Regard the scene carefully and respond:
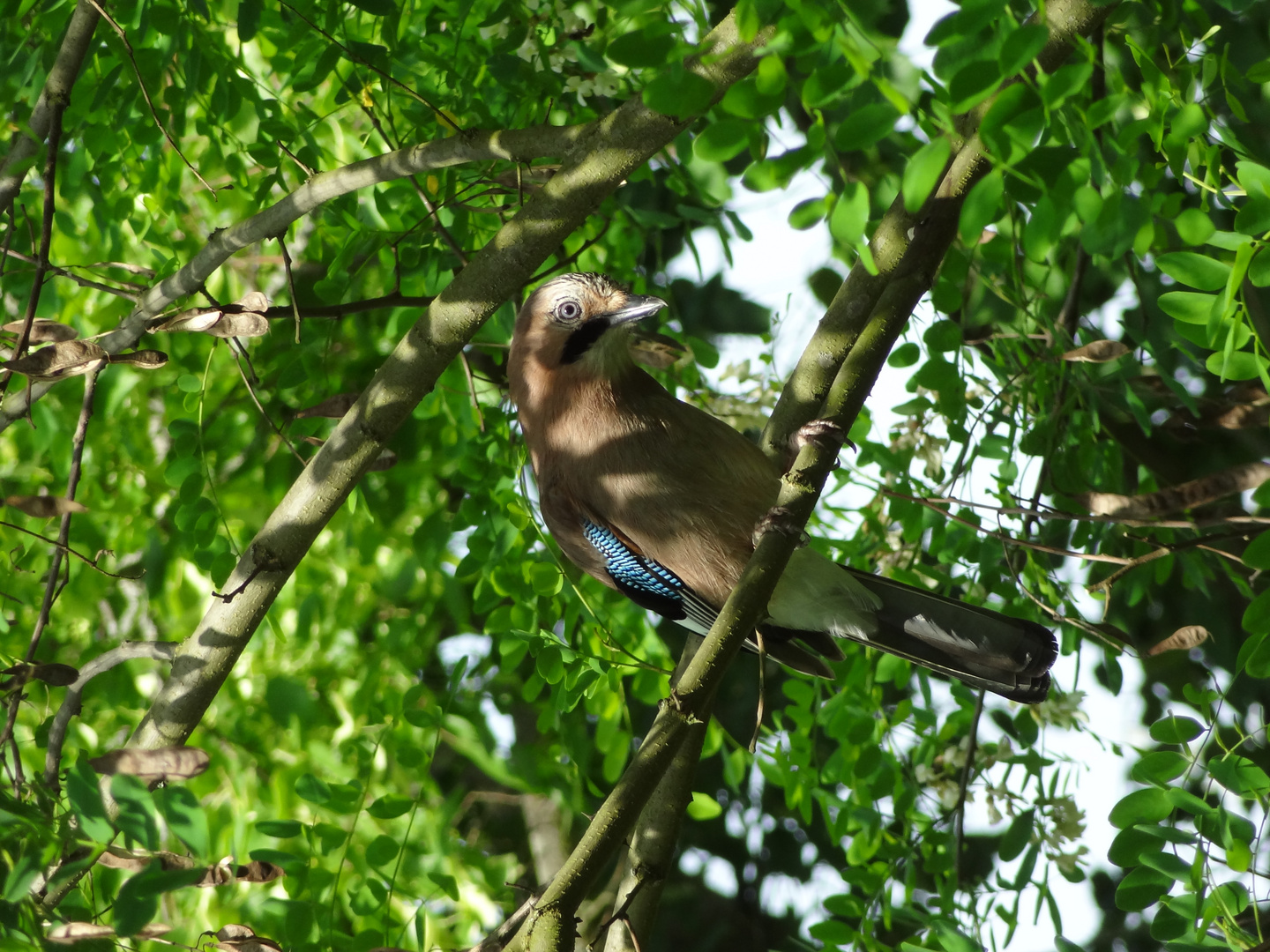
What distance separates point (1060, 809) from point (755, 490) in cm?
95

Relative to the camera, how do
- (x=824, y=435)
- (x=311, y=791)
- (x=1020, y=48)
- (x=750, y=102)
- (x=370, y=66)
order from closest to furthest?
1. (x=1020, y=48)
2. (x=750, y=102)
3. (x=824, y=435)
4. (x=370, y=66)
5. (x=311, y=791)

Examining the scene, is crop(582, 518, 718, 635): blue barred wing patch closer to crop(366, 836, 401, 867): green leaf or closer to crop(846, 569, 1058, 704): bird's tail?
crop(846, 569, 1058, 704): bird's tail

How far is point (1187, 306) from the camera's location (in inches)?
66.1

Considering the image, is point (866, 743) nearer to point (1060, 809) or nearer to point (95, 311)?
point (1060, 809)

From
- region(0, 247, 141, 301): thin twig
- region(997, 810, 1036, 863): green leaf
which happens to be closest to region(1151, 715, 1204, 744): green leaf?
region(997, 810, 1036, 863): green leaf

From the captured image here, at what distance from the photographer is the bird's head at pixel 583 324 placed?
2586mm

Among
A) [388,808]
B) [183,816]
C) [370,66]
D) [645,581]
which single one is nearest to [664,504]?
[645,581]

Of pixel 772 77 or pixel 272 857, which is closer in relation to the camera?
pixel 772 77

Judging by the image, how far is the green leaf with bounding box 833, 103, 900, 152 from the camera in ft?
4.09

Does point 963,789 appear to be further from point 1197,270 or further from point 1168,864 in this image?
point 1197,270

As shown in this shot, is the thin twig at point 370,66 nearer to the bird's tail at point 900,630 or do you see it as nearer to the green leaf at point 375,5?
the green leaf at point 375,5

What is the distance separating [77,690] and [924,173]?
169cm

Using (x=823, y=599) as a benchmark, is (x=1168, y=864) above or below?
below

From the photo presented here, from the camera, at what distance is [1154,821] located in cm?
181
